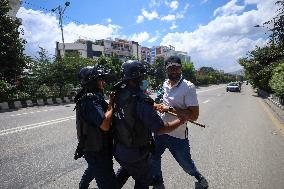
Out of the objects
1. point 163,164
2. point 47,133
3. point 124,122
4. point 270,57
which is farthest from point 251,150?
point 270,57

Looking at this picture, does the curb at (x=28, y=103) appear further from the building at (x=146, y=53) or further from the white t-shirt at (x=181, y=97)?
the building at (x=146, y=53)

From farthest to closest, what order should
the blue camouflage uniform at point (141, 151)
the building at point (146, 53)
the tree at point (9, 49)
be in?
the building at point (146, 53), the tree at point (9, 49), the blue camouflage uniform at point (141, 151)

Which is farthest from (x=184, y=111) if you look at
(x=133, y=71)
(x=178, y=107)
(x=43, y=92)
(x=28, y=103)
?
(x=43, y=92)

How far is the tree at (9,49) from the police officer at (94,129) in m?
26.1

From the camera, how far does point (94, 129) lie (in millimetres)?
3408

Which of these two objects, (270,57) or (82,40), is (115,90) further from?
(82,40)

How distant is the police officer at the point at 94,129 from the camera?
133 inches

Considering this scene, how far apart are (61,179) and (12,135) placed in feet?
16.8

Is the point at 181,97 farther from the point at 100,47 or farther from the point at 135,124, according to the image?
the point at 100,47

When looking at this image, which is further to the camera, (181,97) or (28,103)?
(28,103)

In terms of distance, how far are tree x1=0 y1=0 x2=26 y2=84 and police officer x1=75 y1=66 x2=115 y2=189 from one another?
85.6 ft

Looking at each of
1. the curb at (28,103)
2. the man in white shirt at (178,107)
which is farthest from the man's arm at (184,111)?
the curb at (28,103)

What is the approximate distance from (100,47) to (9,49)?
199 feet

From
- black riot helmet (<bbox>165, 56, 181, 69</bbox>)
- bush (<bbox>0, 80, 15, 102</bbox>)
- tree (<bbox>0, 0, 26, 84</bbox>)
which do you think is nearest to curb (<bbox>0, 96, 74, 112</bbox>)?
bush (<bbox>0, 80, 15, 102</bbox>)
